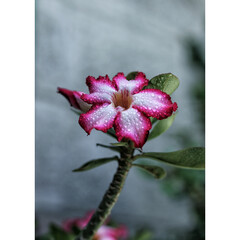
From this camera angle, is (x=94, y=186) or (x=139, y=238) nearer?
(x=139, y=238)

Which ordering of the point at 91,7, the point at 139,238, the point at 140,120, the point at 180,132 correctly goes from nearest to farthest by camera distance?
the point at 140,120 < the point at 139,238 < the point at 180,132 < the point at 91,7

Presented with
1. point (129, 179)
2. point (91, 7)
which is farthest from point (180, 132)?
point (91, 7)

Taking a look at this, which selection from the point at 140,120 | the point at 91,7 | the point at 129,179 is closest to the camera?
the point at 140,120

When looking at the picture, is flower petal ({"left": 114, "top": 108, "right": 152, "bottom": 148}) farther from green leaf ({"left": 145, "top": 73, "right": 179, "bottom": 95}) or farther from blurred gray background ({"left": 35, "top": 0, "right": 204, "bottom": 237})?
blurred gray background ({"left": 35, "top": 0, "right": 204, "bottom": 237})

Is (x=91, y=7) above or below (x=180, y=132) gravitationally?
above

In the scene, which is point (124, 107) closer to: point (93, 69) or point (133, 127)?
point (133, 127)

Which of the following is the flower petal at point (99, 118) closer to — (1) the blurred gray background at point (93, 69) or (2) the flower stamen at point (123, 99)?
(2) the flower stamen at point (123, 99)
